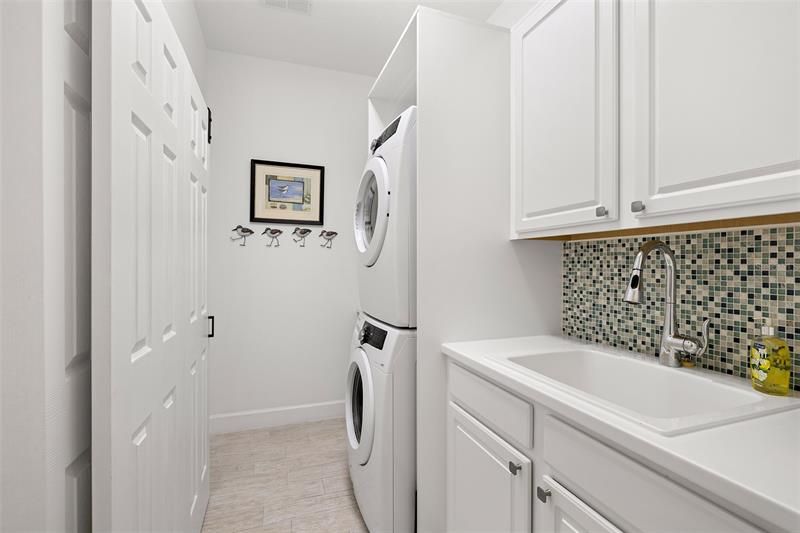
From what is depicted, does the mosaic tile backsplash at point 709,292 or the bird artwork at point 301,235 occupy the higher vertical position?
the bird artwork at point 301,235

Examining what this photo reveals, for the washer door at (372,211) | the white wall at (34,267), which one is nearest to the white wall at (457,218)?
the washer door at (372,211)

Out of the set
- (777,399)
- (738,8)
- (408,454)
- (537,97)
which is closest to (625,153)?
(738,8)

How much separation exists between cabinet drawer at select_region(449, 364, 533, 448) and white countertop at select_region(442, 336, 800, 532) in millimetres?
103

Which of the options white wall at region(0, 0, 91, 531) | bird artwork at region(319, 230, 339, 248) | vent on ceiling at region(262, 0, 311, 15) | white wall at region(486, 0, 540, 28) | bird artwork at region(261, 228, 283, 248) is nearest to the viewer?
white wall at region(0, 0, 91, 531)

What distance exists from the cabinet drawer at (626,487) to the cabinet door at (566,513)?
27mm

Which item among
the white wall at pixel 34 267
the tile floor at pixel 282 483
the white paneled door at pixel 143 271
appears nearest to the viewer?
the white wall at pixel 34 267

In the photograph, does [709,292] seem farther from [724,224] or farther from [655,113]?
[655,113]

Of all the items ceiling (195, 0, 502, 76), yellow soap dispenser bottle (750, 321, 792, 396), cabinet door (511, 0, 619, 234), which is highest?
ceiling (195, 0, 502, 76)

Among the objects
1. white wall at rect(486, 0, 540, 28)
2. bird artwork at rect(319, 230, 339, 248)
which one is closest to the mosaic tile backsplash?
white wall at rect(486, 0, 540, 28)

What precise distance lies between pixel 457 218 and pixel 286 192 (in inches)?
68.9

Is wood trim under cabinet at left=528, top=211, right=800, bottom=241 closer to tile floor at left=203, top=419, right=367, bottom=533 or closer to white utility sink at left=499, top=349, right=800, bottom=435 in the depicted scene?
white utility sink at left=499, top=349, right=800, bottom=435

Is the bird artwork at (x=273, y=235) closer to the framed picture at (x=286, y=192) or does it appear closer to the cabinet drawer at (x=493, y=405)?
the framed picture at (x=286, y=192)

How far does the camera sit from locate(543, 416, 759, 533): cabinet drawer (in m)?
0.60

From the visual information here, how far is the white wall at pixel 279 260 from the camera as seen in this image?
2691mm
